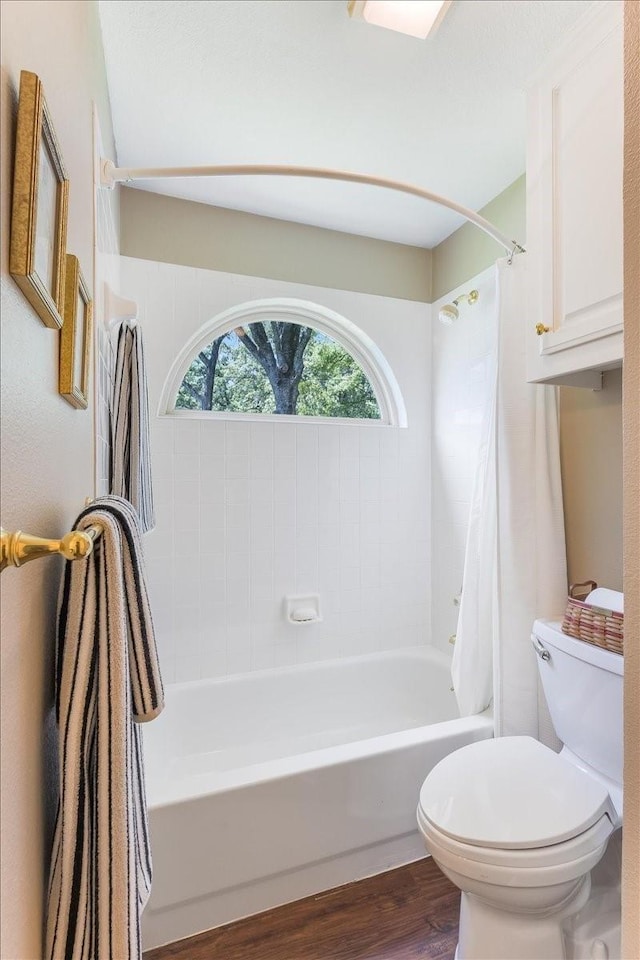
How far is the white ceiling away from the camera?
1.29 meters

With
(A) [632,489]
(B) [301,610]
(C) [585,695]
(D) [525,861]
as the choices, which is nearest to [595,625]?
(C) [585,695]

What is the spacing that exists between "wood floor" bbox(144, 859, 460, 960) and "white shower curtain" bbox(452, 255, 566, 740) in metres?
0.55

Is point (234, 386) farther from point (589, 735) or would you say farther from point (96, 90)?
point (589, 735)

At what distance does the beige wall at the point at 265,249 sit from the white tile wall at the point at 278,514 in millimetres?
66

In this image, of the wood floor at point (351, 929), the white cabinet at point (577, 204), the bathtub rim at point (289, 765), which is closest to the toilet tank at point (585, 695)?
the bathtub rim at point (289, 765)

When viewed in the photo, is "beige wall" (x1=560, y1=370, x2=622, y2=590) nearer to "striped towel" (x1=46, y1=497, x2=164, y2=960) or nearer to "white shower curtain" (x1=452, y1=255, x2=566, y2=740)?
"white shower curtain" (x1=452, y1=255, x2=566, y2=740)

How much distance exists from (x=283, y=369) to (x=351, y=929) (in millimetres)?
2132

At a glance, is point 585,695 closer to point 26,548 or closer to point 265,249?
point 26,548

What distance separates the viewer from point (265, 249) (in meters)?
2.25

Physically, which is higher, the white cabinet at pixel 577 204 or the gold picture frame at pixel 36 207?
the white cabinet at pixel 577 204

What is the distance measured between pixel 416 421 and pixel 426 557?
0.73 m

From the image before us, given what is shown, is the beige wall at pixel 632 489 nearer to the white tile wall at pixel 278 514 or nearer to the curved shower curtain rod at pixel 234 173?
the curved shower curtain rod at pixel 234 173

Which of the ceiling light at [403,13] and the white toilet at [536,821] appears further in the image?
the ceiling light at [403,13]

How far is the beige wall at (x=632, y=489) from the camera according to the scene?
521 millimetres
